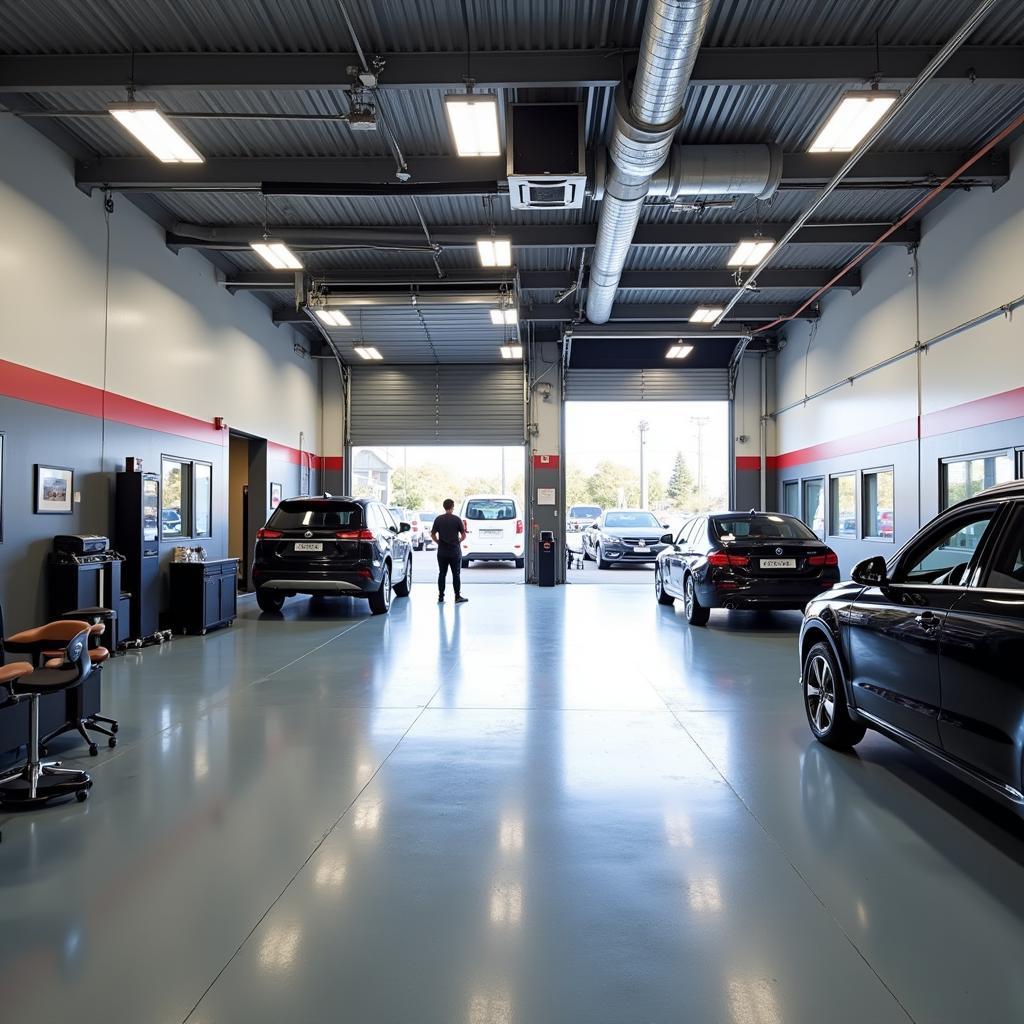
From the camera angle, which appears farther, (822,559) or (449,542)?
(449,542)

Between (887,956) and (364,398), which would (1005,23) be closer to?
(887,956)

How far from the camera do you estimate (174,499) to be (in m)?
9.59

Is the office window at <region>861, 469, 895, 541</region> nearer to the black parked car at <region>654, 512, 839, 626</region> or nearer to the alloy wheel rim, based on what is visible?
the black parked car at <region>654, 512, 839, 626</region>

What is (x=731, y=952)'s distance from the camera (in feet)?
7.43

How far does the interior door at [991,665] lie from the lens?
2.65m

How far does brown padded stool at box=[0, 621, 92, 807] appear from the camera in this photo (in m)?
3.41

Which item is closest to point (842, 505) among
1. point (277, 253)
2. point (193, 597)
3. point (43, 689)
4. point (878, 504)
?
point (878, 504)

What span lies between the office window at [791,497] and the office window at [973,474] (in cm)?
540

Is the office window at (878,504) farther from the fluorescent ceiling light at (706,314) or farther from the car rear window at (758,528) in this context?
the fluorescent ceiling light at (706,314)

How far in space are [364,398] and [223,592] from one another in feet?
26.2

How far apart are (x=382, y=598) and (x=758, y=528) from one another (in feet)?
16.7

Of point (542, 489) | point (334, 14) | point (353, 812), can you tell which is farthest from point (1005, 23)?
point (542, 489)

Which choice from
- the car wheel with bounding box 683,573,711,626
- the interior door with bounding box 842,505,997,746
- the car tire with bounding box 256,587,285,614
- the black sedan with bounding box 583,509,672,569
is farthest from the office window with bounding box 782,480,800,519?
the interior door with bounding box 842,505,997,746

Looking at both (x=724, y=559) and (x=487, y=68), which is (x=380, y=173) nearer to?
(x=487, y=68)
